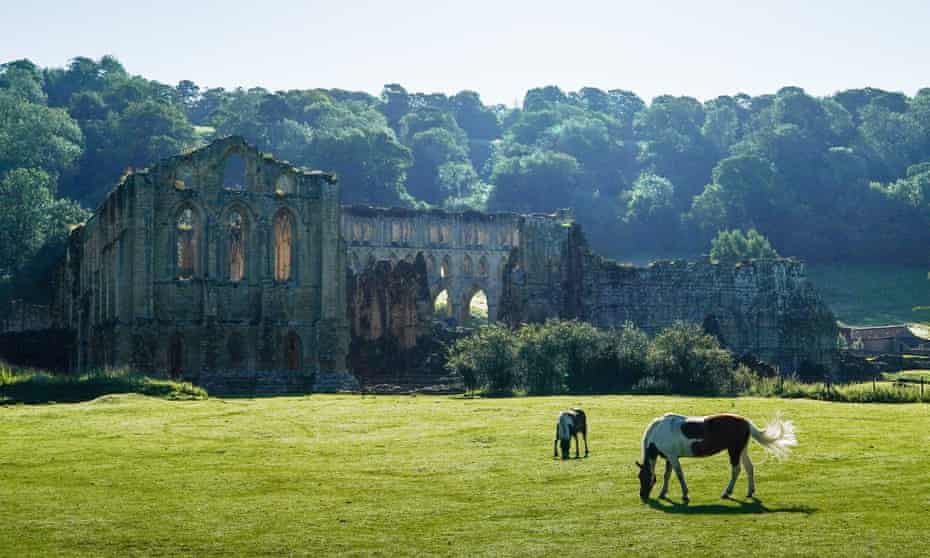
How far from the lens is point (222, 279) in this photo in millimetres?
72000

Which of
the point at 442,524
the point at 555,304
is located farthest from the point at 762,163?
the point at 442,524

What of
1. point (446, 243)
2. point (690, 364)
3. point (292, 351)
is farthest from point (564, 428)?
point (446, 243)

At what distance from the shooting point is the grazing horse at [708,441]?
25875 mm

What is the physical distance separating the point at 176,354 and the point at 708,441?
48038 mm

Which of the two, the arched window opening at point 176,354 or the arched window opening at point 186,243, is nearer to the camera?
the arched window opening at point 176,354

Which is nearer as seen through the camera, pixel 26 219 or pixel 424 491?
pixel 424 491

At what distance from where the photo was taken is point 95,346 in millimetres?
74938

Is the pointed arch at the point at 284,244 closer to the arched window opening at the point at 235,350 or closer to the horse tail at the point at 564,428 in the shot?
the arched window opening at the point at 235,350

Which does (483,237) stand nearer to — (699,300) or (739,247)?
(739,247)

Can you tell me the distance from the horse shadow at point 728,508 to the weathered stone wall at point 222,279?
44778mm

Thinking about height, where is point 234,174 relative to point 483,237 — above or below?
above

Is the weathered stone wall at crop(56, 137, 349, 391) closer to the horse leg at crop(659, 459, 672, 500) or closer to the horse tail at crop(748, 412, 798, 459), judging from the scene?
the horse leg at crop(659, 459, 672, 500)

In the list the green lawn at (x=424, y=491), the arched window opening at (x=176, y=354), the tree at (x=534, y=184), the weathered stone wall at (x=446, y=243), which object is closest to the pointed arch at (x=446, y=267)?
the weathered stone wall at (x=446, y=243)

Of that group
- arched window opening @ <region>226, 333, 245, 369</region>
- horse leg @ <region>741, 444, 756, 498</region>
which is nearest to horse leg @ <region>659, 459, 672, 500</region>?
horse leg @ <region>741, 444, 756, 498</region>
